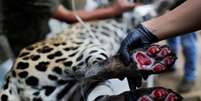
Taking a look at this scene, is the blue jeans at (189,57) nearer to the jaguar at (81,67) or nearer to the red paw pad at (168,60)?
the jaguar at (81,67)

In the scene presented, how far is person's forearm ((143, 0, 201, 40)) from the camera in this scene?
890 mm

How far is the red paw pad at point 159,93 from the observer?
887mm

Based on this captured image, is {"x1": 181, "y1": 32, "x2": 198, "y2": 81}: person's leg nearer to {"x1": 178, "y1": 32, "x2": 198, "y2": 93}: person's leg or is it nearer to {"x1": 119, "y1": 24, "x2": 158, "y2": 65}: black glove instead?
{"x1": 178, "y1": 32, "x2": 198, "y2": 93}: person's leg

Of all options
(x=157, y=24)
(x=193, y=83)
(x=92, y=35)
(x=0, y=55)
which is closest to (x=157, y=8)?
(x=92, y=35)

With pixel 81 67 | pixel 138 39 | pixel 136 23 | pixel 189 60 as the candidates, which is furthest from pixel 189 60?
pixel 138 39

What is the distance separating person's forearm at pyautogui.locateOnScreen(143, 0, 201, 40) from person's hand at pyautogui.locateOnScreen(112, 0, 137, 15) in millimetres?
565

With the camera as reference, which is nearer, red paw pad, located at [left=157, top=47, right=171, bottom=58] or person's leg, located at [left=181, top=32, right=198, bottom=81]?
red paw pad, located at [left=157, top=47, right=171, bottom=58]

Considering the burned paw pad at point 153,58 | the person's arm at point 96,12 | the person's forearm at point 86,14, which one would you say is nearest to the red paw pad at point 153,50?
the burned paw pad at point 153,58

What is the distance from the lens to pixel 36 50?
1.37m

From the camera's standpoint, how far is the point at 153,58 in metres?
0.90

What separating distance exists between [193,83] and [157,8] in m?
0.40

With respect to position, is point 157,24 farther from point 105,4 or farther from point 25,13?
point 25,13

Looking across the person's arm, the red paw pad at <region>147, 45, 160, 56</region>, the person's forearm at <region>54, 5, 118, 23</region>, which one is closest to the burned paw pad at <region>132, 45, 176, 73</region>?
the red paw pad at <region>147, 45, 160, 56</region>

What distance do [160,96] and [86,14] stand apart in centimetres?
82
